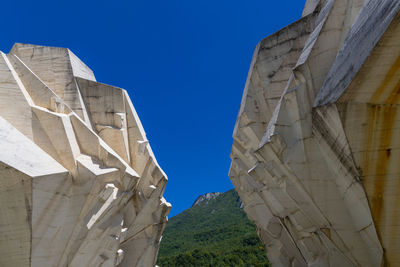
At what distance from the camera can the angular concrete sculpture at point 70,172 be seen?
28.8 ft

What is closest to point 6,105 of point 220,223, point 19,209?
point 19,209

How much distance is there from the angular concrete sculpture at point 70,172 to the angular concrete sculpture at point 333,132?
15.7ft

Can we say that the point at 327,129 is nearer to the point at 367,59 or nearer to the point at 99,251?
the point at 367,59

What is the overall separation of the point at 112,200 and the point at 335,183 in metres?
7.17

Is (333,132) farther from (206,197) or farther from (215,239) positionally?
(206,197)

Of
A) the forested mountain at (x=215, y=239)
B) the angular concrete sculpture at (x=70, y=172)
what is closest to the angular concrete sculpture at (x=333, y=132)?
the angular concrete sculpture at (x=70, y=172)

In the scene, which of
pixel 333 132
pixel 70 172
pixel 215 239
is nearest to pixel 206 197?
pixel 215 239

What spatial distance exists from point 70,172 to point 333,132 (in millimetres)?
7688

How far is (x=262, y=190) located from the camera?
11766mm

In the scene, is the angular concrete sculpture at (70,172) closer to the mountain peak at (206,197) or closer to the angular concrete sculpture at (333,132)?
the angular concrete sculpture at (333,132)

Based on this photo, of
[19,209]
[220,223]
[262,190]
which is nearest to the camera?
[19,209]

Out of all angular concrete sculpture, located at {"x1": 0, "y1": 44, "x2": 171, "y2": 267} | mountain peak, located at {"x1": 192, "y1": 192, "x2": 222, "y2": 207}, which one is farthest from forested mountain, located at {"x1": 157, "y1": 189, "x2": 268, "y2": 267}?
angular concrete sculpture, located at {"x1": 0, "y1": 44, "x2": 171, "y2": 267}

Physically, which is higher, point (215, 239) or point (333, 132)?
point (215, 239)

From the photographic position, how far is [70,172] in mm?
10078
